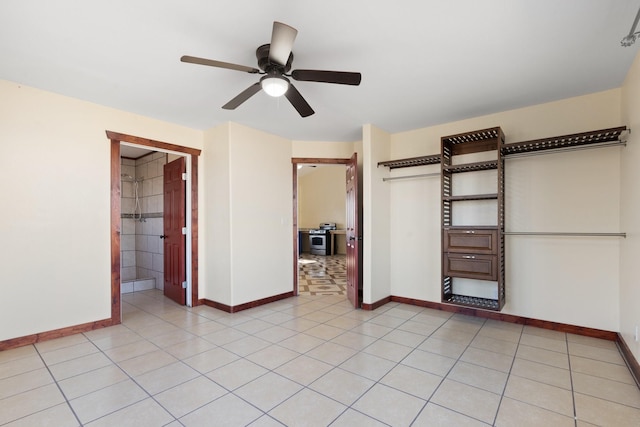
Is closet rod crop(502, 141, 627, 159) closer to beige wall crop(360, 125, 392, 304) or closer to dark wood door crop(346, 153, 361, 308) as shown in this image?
beige wall crop(360, 125, 392, 304)

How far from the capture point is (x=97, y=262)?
3.25m

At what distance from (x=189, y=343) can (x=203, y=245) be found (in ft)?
5.21

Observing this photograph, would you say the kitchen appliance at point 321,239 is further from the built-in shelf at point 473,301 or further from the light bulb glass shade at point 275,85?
the light bulb glass shade at point 275,85

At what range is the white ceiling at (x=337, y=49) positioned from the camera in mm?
1813

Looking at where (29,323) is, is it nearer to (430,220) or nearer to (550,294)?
(430,220)

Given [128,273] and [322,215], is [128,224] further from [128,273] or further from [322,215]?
[322,215]

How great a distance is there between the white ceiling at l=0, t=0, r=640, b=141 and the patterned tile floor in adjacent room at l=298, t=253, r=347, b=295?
2.95m

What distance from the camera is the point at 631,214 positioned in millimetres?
2477

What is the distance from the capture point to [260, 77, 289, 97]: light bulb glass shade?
2.12 meters

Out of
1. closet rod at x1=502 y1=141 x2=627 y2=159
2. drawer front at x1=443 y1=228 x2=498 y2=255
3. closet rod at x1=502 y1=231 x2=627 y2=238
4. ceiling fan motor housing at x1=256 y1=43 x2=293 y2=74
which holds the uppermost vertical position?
ceiling fan motor housing at x1=256 y1=43 x2=293 y2=74

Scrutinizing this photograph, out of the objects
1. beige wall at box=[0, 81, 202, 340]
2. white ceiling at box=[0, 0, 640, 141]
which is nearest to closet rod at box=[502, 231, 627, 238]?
white ceiling at box=[0, 0, 640, 141]

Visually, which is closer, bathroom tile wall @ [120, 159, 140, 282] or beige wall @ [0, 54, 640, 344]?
beige wall @ [0, 54, 640, 344]

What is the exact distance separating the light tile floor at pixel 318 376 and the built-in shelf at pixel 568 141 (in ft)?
6.25

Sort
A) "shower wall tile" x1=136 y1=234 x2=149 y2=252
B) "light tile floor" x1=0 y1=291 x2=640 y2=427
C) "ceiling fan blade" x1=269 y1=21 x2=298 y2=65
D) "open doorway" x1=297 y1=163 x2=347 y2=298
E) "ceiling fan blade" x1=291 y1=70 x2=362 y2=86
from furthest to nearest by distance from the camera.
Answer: "open doorway" x1=297 y1=163 x2=347 y2=298, "shower wall tile" x1=136 y1=234 x2=149 y2=252, "ceiling fan blade" x1=291 y1=70 x2=362 y2=86, "light tile floor" x1=0 y1=291 x2=640 y2=427, "ceiling fan blade" x1=269 y1=21 x2=298 y2=65
